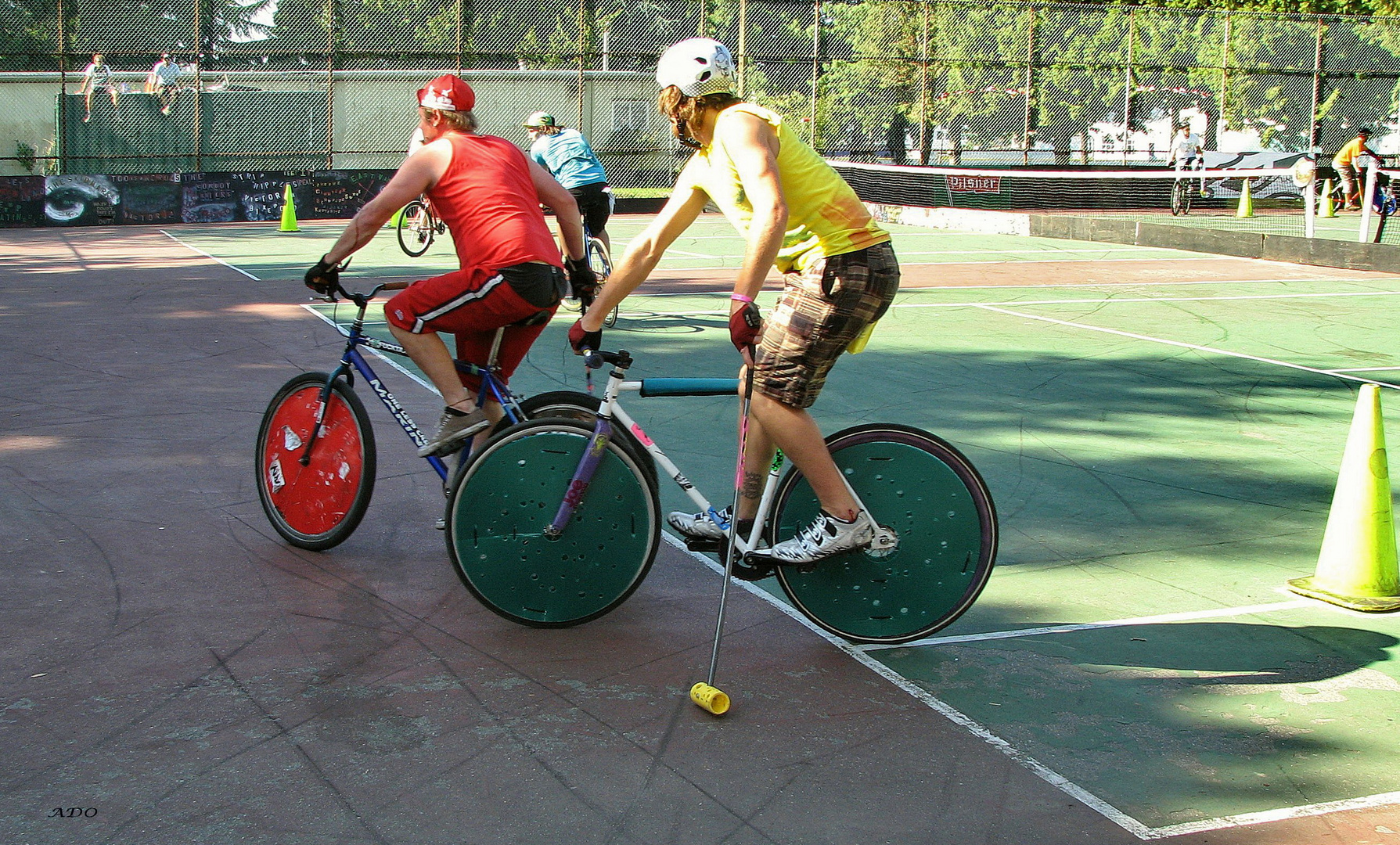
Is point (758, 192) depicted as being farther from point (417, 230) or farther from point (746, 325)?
point (417, 230)

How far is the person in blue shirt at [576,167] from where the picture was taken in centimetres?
1230

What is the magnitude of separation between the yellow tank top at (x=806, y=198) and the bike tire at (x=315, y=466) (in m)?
1.80

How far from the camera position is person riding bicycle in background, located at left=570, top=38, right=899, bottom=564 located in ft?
13.5

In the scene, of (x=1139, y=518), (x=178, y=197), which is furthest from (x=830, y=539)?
(x=178, y=197)

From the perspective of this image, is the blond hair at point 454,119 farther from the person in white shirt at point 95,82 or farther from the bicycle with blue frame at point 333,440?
the person in white shirt at point 95,82

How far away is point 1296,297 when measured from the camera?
14.9m

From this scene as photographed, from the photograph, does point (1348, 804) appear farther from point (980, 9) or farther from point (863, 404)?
point (980, 9)

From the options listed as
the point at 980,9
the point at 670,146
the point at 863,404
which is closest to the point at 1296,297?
the point at 863,404

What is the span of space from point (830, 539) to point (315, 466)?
7.37 feet

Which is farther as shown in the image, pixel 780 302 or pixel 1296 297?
pixel 1296 297

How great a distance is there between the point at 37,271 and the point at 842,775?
51.9 ft

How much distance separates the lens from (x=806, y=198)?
4137mm

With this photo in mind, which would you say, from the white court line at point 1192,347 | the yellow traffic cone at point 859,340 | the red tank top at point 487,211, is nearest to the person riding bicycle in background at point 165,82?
the white court line at point 1192,347

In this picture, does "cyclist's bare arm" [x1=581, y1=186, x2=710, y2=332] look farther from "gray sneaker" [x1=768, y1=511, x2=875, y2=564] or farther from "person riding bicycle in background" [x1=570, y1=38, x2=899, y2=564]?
"gray sneaker" [x1=768, y1=511, x2=875, y2=564]
